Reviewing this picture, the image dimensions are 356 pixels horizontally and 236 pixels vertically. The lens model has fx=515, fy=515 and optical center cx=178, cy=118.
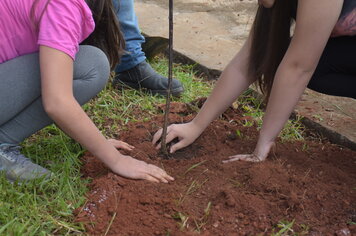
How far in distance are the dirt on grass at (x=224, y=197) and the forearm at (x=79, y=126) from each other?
100 mm

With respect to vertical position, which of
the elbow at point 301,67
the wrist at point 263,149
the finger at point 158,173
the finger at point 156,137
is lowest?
the finger at point 156,137

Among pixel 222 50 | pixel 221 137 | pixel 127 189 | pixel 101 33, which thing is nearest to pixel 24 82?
pixel 101 33

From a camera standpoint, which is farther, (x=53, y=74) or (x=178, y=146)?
(x=178, y=146)

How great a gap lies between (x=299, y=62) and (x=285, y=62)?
54 mm

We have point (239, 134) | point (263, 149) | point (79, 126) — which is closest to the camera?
point (79, 126)

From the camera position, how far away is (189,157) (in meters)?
2.17

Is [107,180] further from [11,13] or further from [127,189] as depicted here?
[11,13]

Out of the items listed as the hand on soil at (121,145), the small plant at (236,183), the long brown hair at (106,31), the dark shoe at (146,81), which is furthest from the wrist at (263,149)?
the dark shoe at (146,81)

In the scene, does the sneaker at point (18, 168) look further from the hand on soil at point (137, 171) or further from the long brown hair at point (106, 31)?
the long brown hair at point (106, 31)

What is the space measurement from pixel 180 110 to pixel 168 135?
1.37 ft

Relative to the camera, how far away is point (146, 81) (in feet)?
9.54

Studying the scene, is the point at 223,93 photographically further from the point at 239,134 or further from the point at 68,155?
the point at 68,155

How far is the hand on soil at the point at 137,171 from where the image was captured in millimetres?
1914

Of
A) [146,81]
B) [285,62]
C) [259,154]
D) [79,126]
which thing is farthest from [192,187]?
[146,81]
